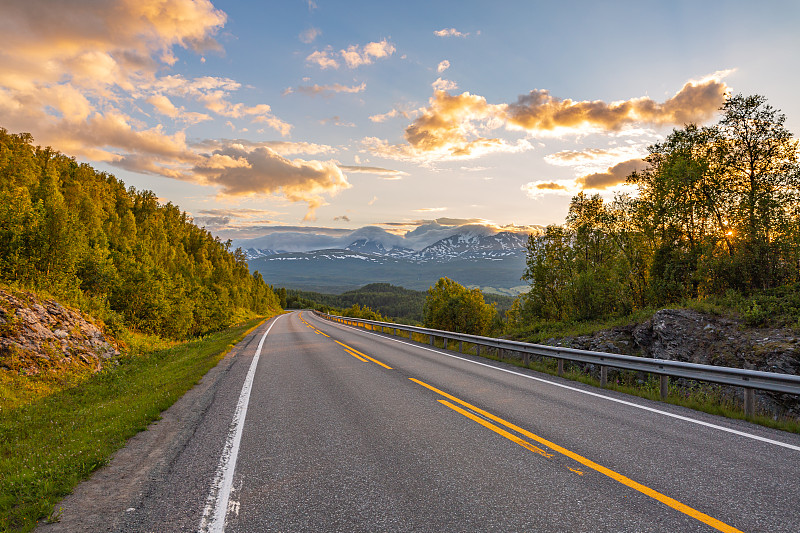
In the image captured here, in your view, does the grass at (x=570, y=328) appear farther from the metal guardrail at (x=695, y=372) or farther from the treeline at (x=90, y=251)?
the treeline at (x=90, y=251)

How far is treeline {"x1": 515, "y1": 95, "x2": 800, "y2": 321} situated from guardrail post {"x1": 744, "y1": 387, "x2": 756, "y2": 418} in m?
11.1

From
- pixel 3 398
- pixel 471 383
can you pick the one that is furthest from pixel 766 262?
pixel 3 398

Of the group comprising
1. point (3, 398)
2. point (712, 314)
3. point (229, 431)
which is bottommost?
point (3, 398)

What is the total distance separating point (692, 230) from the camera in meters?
20.7

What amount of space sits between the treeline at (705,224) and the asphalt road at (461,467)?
12.5 meters

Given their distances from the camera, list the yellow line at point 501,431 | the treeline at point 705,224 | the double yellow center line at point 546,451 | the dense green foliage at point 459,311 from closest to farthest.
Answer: the double yellow center line at point 546,451 < the yellow line at point 501,431 < the treeline at point 705,224 < the dense green foliage at point 459,311

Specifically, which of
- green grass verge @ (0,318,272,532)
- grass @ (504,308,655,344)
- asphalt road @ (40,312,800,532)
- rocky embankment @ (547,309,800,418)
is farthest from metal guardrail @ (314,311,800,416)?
green grass verge @ (0,318,272,532)

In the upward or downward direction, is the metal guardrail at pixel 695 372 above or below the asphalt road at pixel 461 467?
above

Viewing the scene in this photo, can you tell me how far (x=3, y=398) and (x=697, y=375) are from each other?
16.9 m

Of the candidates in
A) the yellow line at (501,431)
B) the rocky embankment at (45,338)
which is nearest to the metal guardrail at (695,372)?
the yellow line at (501,431)

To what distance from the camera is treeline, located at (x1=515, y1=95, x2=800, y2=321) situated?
15875 mm

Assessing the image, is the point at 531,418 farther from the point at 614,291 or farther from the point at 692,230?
the point at 692,230

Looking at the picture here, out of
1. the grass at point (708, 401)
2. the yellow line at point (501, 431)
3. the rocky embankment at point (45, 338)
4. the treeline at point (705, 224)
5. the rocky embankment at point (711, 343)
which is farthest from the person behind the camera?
the treeline at point (705, 224)

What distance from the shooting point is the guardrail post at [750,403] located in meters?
7.11
